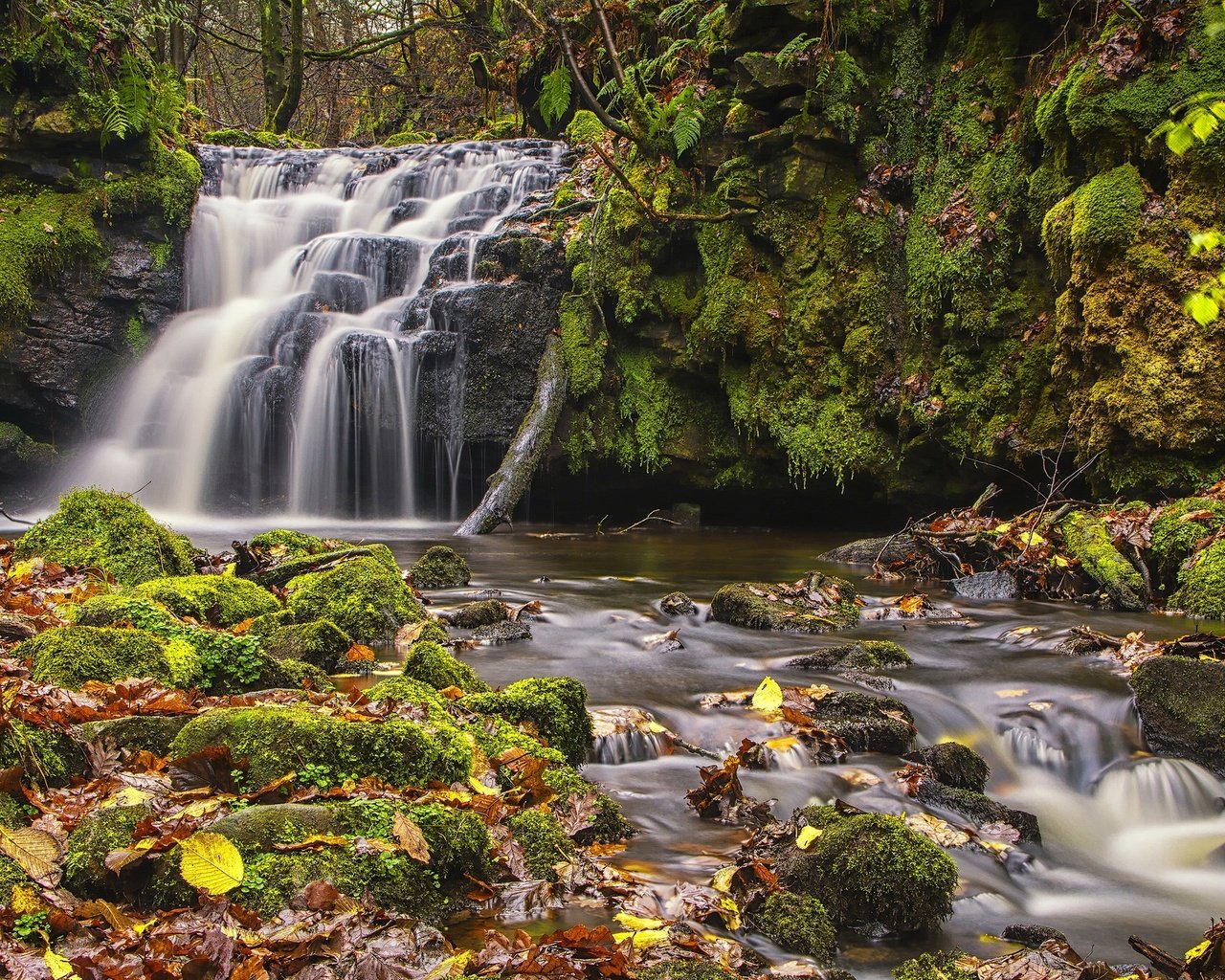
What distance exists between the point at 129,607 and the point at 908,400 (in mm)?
9376

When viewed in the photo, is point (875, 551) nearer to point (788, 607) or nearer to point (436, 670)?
point (788, 607)

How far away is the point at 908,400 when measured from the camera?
1148 cm

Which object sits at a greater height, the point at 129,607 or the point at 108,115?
the point at 108,115

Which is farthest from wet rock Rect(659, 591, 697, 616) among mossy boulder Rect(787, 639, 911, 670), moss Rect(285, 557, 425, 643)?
moss Rect(285, 557, 425, 643)

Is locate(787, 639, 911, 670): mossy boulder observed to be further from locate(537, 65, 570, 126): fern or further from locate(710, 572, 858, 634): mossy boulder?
locate(537, 65, 570, 126): fern

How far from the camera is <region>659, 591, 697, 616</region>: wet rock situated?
24.3 ft

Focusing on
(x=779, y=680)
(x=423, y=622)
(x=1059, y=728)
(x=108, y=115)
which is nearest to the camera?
(x=1059, y=728)

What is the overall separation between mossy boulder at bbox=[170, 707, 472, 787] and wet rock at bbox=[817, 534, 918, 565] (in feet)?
24.7

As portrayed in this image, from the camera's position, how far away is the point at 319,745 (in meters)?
3.12

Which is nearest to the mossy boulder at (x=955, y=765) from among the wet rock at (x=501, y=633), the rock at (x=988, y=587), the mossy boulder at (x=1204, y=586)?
the wet rock at (x=501, y=633)

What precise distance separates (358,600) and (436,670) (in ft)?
5.37

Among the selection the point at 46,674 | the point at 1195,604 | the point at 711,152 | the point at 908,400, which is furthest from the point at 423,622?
the point at 711,152

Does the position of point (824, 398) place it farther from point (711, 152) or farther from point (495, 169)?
point (495, 169)

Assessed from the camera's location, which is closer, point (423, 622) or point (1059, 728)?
point (1059, 728)
